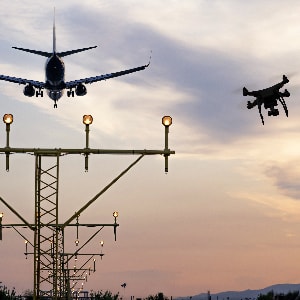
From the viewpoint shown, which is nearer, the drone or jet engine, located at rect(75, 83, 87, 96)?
the drone

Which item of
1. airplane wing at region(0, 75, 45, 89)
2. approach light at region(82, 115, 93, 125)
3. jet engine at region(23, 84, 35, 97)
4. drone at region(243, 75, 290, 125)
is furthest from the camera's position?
airplane wing at region(0, 75, 45, 89)

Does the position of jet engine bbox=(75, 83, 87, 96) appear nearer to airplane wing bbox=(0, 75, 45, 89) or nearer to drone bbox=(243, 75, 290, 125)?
airplane wing bbox=(0, 75, 45, 89)

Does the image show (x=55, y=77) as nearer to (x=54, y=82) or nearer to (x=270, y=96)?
(x=54, y=82)

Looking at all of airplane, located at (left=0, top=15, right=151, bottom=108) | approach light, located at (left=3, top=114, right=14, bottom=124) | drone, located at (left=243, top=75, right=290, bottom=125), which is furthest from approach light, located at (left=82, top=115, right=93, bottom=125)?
airplane, located at (left=0, top=15, right=151, bottom=108)

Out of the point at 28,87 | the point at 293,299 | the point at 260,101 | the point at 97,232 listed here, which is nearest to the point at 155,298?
the point at 97,232

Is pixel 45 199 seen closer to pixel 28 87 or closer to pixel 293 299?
pixel 293 299

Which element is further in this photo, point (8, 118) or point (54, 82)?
point (54, 82)

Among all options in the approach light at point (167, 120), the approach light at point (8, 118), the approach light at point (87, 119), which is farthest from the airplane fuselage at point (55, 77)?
the approach light at point (167, 120)

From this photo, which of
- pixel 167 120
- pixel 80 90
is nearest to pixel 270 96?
pixel 167 120

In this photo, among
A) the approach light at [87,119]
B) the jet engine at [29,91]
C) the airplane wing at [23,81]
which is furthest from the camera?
the airplane wing at [23,81]

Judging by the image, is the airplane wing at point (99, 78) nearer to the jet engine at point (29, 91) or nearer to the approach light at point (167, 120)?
the jet engine at point (29, 91)
